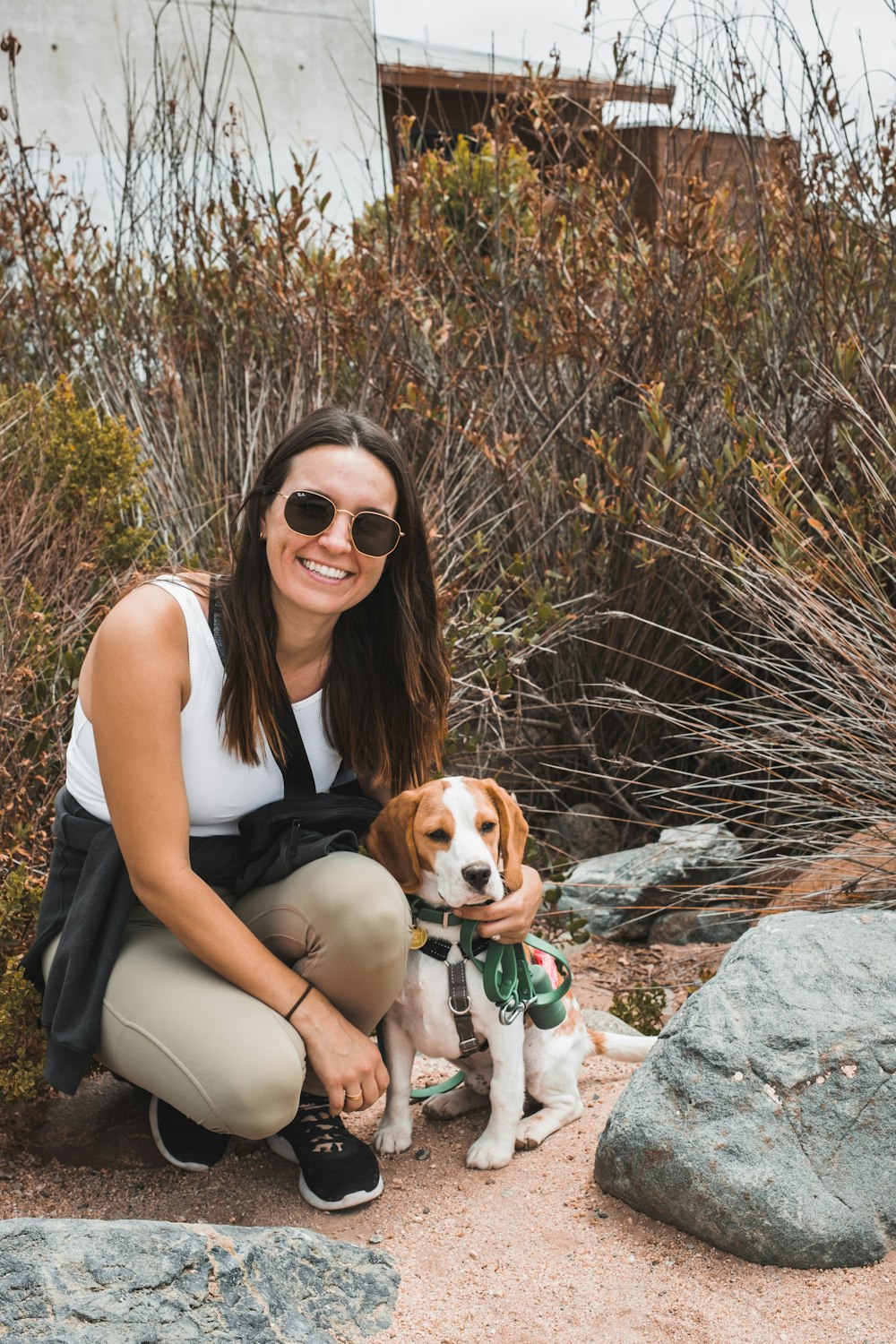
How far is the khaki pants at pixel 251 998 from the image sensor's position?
2.45m

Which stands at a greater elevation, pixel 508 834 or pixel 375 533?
pixel 375 533

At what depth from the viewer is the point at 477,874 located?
263 centimetres

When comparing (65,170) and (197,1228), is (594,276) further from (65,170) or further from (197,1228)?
(65,170)

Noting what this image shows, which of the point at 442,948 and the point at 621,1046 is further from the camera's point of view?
the point at 621,1046

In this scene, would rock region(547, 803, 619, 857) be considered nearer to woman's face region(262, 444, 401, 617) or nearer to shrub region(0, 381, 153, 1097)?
shrub region(0, 381, 153, 1097)

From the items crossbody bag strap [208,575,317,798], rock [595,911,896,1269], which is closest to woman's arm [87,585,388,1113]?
crossbody bag strap [208,575,317,798]

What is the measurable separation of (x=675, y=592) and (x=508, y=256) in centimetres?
200

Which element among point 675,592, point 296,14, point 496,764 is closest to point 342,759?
point 496,764

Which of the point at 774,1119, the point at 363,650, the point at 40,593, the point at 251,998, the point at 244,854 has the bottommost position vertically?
the point at 774,1119

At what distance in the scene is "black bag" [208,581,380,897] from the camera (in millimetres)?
2762

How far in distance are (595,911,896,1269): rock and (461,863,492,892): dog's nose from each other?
0.53 metres

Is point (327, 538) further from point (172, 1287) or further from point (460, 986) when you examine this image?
point (172, 1287)

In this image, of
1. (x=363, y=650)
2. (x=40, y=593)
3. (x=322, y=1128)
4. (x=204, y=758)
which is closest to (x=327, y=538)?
(x=363, y=650)

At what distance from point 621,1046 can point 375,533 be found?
1446mm
